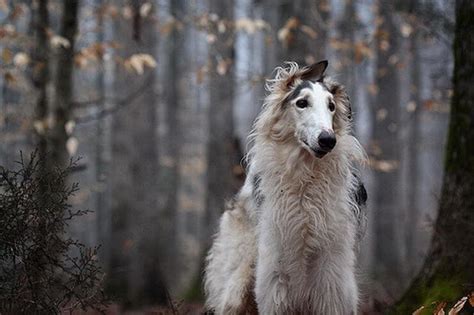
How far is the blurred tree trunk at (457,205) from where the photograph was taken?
5.96 m

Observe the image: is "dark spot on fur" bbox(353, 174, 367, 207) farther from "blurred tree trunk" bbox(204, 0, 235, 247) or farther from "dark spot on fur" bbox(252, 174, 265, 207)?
"blurred tree trunk" bbox(204, 0, 235, 247)

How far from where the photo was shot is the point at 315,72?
18.6 feet

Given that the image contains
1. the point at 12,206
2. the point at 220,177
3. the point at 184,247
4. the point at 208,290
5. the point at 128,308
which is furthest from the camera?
the point at 184,247

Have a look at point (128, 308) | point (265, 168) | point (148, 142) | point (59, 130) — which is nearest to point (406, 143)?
point (148, 142)

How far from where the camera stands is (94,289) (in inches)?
211

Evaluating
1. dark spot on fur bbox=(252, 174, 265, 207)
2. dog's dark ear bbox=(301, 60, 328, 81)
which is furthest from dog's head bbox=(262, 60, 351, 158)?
dark spot on fur bbox=(252, 174, 265, 207)

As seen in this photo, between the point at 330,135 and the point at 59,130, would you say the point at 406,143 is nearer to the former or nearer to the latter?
the point at 59,130

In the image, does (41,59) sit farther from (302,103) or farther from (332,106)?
(332,106)

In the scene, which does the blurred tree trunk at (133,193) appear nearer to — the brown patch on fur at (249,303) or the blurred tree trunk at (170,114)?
the blurred tree trunk at (170,114)

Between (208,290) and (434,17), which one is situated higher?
(434,17)

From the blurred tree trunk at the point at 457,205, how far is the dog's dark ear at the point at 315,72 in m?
1.60

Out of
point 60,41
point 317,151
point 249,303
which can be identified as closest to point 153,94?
point 60,41

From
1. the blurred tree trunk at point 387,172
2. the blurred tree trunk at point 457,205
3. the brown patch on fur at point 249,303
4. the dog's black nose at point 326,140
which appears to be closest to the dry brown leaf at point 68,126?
the brown patch on fur at point 249,303

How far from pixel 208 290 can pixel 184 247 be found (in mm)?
29352
